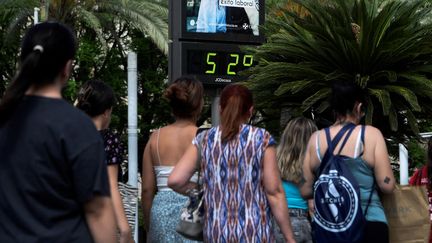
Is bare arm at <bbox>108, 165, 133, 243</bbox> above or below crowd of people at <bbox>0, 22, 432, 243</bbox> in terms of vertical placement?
below

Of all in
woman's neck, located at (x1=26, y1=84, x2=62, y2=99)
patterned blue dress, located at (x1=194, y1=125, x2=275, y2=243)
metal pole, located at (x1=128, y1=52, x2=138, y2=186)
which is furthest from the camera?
metal pole, located at (x1=128, y1=52, x2=138, y2=186)

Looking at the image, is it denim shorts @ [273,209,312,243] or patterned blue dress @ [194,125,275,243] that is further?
denim shorts @ [273,209,312,243]

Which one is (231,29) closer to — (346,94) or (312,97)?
(312,97)

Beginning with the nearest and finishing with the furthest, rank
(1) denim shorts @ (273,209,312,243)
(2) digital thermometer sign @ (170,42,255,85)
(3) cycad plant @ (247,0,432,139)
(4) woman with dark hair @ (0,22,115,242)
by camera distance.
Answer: (4) woman with dark hair @ (0,22,115,242) < (1) denim shorts @ (273,209,312,243) < (3) cycad plant @ (247,0,432,139) < (2) digital thermometer sign @ (170,42,255,85)

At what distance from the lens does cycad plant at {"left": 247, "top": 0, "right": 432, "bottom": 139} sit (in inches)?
328

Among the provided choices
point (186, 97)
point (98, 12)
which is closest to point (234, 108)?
point (186, 97)

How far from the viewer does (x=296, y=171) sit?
6.78 meters

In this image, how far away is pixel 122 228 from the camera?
5.46 metres

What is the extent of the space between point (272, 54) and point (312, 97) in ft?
3.06

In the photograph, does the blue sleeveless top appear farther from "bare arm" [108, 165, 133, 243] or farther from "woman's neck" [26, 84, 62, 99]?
"woman's neck" [26, 84, 62, 99]

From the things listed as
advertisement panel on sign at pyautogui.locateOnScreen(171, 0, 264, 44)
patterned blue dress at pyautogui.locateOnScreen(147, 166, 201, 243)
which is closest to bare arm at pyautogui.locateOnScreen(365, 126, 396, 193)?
patterned blue dress at pyautogui.locateOnScreen(147, 166, 201, 243)

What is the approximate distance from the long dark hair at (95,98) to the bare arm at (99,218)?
2.33 metres

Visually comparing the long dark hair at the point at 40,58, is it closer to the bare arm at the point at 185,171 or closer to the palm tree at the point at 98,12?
the bare arm at the point at 185,171

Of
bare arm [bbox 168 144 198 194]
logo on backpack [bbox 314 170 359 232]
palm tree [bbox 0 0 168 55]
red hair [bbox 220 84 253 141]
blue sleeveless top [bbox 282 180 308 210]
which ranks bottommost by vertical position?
blue sleeveless top [bbox 282 180 308 210]
